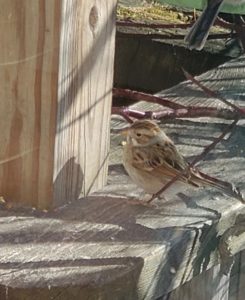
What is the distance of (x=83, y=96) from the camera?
267cm

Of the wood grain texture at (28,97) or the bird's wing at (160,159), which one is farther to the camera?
the bird's wing at (160,159)

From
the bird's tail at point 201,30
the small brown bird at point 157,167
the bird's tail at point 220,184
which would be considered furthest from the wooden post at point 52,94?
the bird's tail at point 201,30

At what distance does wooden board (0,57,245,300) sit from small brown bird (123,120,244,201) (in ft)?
0.17

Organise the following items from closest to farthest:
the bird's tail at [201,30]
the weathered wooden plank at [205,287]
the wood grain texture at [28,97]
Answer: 1. the wood grain texture at [28,97]
2. the weathered wooden plank at [205,287]
3. the bird's tail at [201,30]

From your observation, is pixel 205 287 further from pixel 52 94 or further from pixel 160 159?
pixel 52 94

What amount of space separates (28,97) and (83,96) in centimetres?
15

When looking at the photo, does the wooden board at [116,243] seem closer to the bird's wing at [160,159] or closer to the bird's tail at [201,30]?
the bird's wing at [160,159]

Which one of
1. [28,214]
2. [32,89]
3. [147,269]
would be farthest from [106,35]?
[147,269]

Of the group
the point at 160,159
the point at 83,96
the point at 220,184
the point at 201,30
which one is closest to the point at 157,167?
the point at 160,159

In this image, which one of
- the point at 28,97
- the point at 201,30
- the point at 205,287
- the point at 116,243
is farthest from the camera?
the point at 201,30

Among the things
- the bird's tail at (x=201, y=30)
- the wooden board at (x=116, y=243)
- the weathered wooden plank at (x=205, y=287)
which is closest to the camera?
the wooden board at (x=116, y=243)

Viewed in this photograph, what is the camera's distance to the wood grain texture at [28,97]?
254 centimetres

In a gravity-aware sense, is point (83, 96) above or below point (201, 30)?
above

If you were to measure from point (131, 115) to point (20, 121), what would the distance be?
0.64m
